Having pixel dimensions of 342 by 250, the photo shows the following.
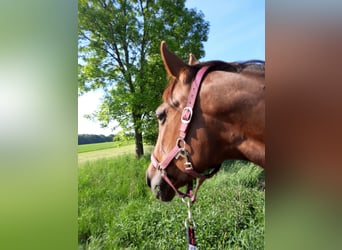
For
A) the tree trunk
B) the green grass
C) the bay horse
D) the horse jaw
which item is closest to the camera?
the bay horse

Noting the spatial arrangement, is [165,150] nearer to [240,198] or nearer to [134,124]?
[134,124]

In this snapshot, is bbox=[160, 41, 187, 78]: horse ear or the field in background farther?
the field in background

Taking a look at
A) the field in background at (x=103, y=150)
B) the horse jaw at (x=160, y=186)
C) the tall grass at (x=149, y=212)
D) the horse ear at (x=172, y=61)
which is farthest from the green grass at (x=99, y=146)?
the horse ear at (x=172, y=61)

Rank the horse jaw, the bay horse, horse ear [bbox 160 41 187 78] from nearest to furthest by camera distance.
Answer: the bay horse < horse ear [bbox 160 41 187 78] < the horse jaw

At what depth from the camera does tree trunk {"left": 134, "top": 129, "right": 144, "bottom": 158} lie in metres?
1.85

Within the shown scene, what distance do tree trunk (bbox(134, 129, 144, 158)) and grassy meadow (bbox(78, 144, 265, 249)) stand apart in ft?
0.14

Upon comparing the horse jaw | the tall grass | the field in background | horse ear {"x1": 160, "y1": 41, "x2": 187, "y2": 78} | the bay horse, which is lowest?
the tall grass

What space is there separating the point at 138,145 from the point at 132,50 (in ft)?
2.20

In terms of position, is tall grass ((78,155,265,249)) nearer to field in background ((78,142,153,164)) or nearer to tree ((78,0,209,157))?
field in background ((78,142,153,164))

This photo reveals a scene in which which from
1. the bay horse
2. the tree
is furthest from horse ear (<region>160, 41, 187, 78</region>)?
the tree
